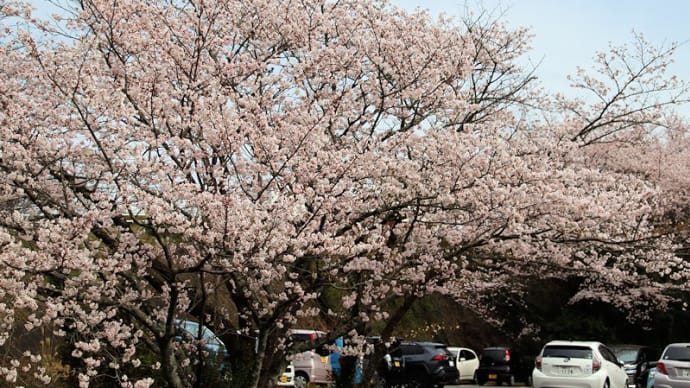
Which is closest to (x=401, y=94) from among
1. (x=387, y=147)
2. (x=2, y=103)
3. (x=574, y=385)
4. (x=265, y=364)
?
(x=387, y=147)

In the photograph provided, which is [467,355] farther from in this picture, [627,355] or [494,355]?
[627,355]

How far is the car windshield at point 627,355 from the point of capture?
20.9 meters

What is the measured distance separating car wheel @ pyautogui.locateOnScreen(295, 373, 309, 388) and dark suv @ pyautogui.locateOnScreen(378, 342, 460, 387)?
2518 mm

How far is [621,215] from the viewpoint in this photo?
39.1ft

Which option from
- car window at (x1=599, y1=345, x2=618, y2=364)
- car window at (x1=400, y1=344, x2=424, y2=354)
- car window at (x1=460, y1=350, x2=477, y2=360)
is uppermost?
car window at (x1=460, y1=350, x2=477, y2=360)

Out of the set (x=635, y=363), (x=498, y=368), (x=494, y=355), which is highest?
(x=494, y=355)

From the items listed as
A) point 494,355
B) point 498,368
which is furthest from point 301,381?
point 494,355

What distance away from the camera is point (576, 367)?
16766mm

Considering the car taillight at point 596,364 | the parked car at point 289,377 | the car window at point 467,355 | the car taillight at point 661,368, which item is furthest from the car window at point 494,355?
the parked car at point 289,377

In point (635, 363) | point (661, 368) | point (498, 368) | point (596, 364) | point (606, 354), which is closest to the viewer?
point (661, 368)

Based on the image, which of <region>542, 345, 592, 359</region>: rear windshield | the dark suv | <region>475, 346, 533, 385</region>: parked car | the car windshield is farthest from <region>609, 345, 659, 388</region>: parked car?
<region>475, 346, 533, 385</region>: parked car

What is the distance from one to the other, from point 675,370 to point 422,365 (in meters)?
7.31

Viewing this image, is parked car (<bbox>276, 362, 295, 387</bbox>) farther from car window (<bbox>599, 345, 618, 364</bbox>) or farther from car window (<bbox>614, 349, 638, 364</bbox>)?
car window (<bbox>614, 349, 638, 364</bbox>)

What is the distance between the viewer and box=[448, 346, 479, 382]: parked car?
28.4 m
